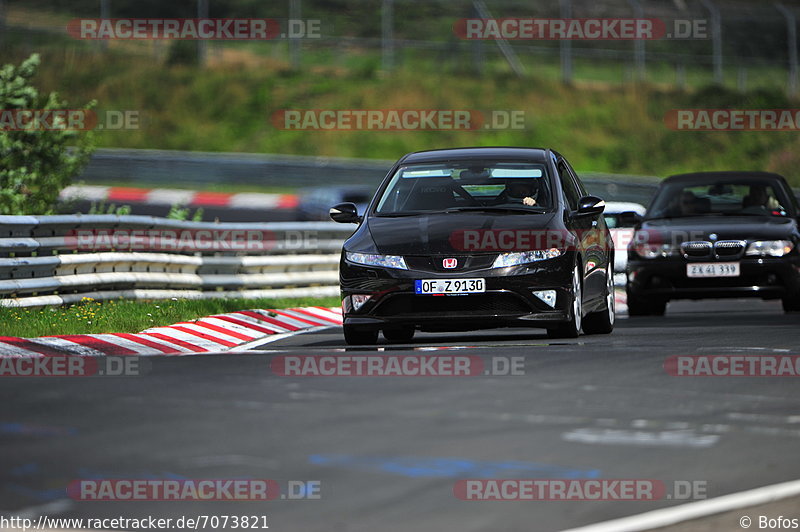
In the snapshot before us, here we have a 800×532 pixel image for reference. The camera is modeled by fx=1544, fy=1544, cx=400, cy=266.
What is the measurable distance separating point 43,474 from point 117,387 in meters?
2.52

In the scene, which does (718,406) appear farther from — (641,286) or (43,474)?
(641,286)

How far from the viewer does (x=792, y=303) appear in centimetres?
1658

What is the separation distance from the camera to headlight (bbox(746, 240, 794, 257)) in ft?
53.0

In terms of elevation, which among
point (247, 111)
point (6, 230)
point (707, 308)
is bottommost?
point (707, 308)

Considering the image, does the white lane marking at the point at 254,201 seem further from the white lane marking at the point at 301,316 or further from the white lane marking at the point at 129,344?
the white lane marking at the point at 129,344

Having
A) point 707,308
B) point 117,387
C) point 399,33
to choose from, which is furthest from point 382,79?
point 117,387

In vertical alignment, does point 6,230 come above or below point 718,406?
above

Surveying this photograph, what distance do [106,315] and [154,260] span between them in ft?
8.44

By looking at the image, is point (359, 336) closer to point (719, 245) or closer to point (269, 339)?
point (269, 339)

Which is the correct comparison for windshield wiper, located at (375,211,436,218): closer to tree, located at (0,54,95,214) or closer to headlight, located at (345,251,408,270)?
headlight, located at (345,251,408,270)

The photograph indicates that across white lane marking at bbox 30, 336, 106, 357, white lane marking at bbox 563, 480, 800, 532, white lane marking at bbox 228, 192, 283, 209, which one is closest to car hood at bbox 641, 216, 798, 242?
white lane marking at bbox 30, 336, 106, 357

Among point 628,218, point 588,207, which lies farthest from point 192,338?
point 628,218

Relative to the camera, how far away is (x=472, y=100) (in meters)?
48.1

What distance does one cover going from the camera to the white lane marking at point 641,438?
7.05m
